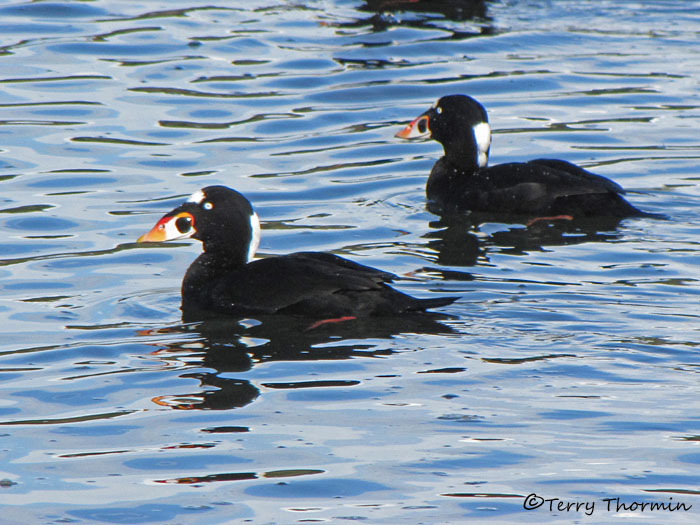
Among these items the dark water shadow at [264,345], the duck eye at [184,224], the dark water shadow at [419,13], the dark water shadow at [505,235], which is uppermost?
the dark water shadow at [419,13]

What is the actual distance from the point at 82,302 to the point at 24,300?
39cm

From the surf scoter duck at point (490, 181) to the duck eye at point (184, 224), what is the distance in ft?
9.72

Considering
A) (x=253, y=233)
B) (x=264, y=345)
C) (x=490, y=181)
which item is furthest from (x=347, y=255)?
(x=264, y=345)

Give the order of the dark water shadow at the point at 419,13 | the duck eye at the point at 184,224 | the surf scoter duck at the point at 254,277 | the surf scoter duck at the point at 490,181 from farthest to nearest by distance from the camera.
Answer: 1. the dark water shadow at the point at 419,13
2. the surf scoter duck at the point at 490,181
3. the duck eye at the point at 184,224
4. the surf scoter duck at the point at 254,277

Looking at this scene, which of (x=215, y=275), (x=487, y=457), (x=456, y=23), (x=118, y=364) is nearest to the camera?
(x=487, y=457)

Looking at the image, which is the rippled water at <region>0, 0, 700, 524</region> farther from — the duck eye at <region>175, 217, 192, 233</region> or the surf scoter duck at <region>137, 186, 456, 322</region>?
the duck eye at <region>175, 217, 192, 233</region>

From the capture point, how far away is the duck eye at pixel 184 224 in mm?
8302

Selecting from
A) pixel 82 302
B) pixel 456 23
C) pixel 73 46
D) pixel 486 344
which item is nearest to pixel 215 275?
pixel 82 302

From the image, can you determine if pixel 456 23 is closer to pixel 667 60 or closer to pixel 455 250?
pixel 667 60

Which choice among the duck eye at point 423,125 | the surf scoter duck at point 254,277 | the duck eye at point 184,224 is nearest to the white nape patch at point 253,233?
the surf scoter duck at point 254,277

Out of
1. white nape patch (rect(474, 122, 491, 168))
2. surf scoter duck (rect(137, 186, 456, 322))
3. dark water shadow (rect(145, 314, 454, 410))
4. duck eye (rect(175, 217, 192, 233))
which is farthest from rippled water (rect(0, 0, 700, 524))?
white nape patch (rect(474, 122, 491, 168))

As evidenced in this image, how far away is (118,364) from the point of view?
7199mm

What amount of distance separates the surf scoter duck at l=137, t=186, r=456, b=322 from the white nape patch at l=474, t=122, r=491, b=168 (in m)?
3.21

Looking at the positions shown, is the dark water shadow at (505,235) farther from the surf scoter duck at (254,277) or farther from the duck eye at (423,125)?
the surf scoter duck at (254,277)
